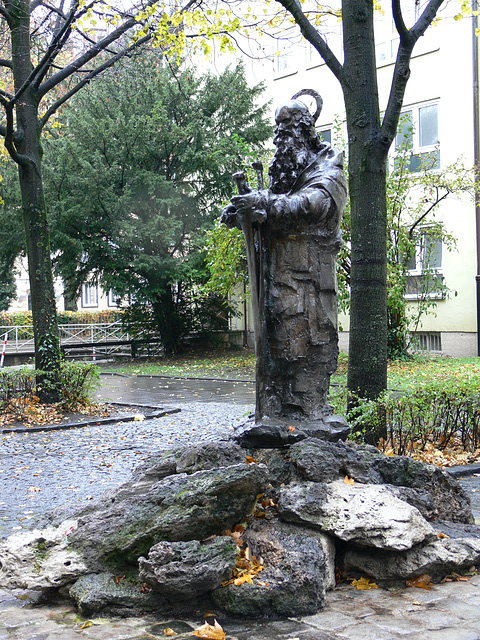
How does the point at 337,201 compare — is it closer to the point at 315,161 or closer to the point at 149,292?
the point at 315,161

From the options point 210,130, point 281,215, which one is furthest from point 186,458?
point 210,130

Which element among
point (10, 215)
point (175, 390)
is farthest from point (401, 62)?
point (10, 215)

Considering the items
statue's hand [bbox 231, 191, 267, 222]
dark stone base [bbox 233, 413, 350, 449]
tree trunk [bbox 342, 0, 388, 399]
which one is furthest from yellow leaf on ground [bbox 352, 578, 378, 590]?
tree trunk [bbox 342, 0, 388, 399]

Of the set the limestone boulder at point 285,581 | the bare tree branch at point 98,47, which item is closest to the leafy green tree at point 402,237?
the bare tree branch at point 98,47

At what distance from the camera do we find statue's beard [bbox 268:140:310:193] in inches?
196

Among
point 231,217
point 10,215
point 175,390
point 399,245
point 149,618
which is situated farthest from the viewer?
point 10,215

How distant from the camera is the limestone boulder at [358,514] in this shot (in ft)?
12.9

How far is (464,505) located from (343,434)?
953 millimetres

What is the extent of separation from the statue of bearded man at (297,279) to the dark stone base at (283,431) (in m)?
0.08

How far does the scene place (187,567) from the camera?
3.55m

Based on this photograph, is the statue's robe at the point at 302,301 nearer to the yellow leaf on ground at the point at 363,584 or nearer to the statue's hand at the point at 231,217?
the statue's hand at the point at 231,217

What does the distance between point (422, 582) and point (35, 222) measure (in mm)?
9746

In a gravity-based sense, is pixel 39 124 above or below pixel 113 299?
above

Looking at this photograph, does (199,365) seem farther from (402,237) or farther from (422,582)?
(422,582)
